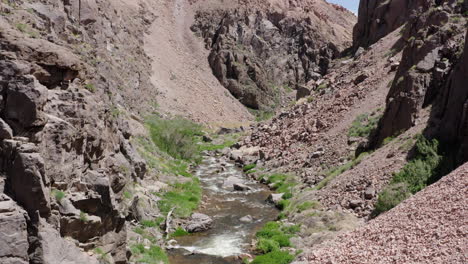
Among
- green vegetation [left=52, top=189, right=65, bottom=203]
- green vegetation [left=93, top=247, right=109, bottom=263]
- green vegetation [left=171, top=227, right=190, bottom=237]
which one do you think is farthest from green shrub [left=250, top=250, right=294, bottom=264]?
green vegetation [left=52, top=189, right=65, bottom=203]

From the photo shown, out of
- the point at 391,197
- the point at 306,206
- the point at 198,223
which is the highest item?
the point at 391,197

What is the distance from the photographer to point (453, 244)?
1178 centimetres

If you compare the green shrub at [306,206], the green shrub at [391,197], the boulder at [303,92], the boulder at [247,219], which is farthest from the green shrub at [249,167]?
the green shrub at [391,197]

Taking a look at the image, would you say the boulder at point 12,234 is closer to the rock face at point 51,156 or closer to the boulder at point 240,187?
the rock face at point 51,156

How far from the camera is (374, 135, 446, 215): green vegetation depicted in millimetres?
17750

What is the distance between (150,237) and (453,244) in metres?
12.8

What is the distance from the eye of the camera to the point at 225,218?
24594mm

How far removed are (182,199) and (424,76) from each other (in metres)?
16.5

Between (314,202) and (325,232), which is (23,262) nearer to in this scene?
(325,232)

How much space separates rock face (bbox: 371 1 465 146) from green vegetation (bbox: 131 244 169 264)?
1507 centimetres

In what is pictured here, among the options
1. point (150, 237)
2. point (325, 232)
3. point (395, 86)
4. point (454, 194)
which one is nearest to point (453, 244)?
point (454, 194)

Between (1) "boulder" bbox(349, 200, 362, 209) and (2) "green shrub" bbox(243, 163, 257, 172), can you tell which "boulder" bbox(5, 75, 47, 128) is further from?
(2) "green shrub" bbox(243, 163, 257, 172)

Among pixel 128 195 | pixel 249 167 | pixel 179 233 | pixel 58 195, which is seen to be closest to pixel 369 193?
pixel 179 233

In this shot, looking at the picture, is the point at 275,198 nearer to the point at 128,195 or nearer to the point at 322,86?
the point at 128,195
